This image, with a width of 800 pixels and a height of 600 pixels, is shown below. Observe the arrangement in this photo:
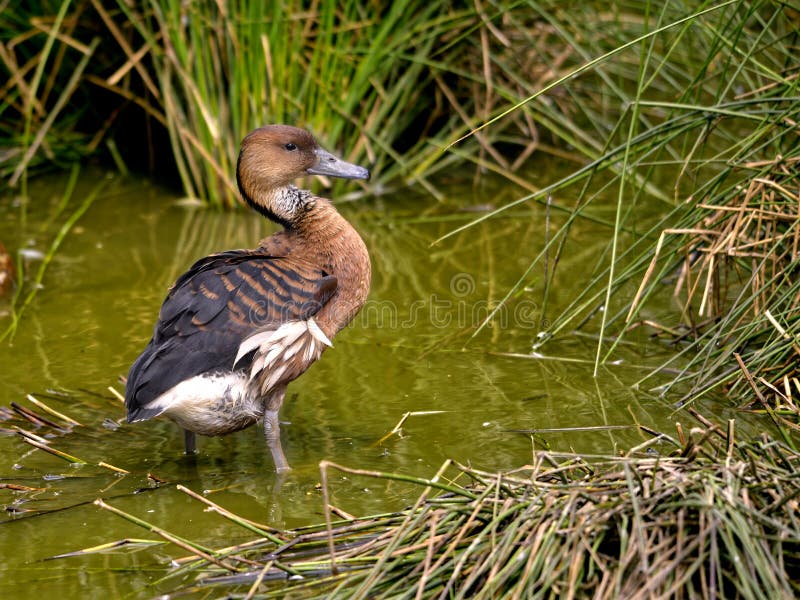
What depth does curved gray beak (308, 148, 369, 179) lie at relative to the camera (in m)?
4.49

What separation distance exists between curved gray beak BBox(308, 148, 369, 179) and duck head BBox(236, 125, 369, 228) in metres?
0.09

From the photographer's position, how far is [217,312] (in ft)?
12.4

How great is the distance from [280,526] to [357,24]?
378 centimetres

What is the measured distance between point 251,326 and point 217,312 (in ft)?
0.44

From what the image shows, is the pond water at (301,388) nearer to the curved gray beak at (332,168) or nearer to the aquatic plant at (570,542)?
the aquatic plant at (570,542)

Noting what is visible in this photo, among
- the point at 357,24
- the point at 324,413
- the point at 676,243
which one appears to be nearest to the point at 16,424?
the point at 324,413

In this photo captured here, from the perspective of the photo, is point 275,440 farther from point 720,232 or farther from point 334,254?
point 720,232

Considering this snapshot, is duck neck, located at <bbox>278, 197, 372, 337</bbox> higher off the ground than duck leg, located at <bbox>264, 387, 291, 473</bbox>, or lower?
higher

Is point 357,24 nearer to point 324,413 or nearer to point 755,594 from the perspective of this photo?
point 324,413

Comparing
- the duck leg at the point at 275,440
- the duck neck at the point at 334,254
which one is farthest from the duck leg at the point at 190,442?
the duck neck at the point at 334,254

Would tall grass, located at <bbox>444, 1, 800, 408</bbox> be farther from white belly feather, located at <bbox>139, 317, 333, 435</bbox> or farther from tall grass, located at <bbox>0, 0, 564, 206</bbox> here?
tall grass, located at <bbox>0, 0, 564, 206</bbox>

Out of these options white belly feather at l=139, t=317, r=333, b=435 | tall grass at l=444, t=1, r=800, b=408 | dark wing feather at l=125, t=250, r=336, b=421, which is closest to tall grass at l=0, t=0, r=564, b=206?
tall grass at l=444, t=1, r=800, b=408

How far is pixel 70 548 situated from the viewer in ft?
10.7

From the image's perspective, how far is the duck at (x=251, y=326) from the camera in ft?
12.1
